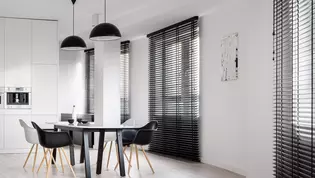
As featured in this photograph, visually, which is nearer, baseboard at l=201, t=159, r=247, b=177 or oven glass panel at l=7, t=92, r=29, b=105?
baseboard at l=201, t=159, r=247, b=177

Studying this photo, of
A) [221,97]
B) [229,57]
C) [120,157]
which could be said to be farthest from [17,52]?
[229,57]

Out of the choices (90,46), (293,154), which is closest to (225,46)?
(293,154)

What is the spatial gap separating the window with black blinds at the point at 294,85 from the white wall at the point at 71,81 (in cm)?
837

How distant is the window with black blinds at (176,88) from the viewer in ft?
24.4

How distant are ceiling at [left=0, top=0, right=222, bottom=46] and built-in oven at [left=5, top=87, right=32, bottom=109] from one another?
156cm

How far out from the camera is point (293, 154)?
340cm

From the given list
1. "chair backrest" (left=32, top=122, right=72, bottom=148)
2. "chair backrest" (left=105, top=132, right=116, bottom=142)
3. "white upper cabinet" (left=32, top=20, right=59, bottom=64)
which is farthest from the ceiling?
"chair backrest" (left=32, top=122, right=72, bottom=148)

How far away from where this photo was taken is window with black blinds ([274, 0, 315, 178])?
3.26 metres

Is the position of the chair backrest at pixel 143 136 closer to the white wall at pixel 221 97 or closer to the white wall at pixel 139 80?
the white wall at pixel 221 97

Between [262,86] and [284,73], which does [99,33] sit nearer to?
[262,86]

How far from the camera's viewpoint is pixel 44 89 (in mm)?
8844

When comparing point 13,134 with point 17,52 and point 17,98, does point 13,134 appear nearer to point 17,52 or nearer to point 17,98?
point 17,98

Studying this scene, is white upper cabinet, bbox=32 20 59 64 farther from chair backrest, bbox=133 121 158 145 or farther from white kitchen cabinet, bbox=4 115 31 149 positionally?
chair backrest, bbox=133 121 158 145

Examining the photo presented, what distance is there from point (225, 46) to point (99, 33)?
6.78 ft
